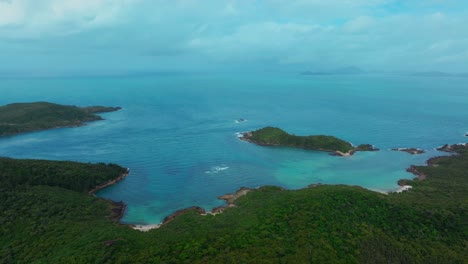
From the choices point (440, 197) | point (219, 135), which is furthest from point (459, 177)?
point (219, 135)

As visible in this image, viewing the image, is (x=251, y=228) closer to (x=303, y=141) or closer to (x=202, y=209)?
(x=202, y=209)

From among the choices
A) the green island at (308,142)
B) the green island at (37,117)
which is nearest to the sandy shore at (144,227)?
the green island at (308,142)

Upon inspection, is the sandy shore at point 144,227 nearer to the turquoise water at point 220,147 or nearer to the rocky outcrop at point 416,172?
the turquoise water at point 220,147

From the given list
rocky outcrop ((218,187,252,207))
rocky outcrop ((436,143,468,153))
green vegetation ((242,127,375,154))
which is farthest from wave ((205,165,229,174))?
rocky outcrop ((436,143,468,153))

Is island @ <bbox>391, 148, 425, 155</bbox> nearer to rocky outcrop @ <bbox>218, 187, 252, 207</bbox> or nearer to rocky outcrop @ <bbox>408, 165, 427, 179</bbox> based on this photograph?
rocky outcrop @ <bbox>408, 165, 427, 179</bbox>

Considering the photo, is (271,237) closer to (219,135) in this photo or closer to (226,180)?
(226,180)

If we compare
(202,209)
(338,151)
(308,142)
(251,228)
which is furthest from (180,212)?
(338,151)
